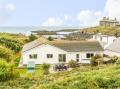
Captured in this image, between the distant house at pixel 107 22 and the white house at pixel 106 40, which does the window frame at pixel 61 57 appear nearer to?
the white house at pixel 106 40

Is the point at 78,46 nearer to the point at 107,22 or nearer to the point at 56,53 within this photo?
the point at 56,53

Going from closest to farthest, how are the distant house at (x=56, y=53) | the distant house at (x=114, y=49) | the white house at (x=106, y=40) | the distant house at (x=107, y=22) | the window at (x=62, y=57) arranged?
1. the distant house at (x=114, y=49)
2. the distant house at (x=56, y=53)
3. the window at (x=62, y=57)
4. the white house at (x=106, y=40)
5. the distant house at (x=107, y=22)

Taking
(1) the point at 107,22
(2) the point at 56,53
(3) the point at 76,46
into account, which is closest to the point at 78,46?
(3) the point at 76,46

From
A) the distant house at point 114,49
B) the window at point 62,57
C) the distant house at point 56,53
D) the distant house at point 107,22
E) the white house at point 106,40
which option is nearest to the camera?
the distant house at point 114,49

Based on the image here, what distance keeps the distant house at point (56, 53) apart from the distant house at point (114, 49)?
0.91 metres

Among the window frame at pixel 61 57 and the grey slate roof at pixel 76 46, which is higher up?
the grey slate roof at pixel 76 46

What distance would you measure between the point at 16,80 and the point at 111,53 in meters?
27.8

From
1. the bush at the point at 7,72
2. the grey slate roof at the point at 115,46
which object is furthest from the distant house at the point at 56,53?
the bush at the point at 7,72

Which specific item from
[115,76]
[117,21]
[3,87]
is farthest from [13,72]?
[117,21]

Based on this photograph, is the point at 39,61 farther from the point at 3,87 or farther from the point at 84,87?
the point at 84,87

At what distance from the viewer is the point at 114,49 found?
162 feet

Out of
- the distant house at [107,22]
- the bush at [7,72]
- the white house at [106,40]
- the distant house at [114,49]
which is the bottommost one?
the bush at [7,72]

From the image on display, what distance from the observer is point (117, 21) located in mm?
144875

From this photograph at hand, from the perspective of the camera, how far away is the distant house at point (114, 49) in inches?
1917
